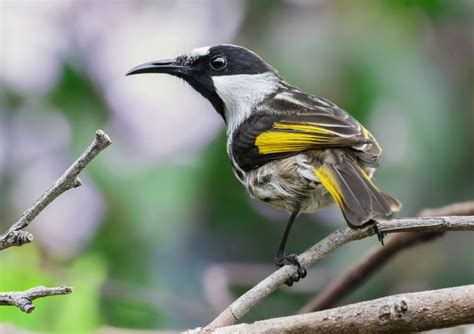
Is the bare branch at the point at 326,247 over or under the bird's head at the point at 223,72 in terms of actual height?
under

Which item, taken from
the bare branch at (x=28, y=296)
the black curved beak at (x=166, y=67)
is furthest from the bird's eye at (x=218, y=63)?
the bare branch at (x=28, y=296)

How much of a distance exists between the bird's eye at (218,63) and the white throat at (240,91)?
0.05 metres

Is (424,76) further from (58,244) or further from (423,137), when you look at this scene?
(58,244)

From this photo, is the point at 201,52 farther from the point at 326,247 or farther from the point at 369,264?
the point at 326,247

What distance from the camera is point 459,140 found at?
4.40 m

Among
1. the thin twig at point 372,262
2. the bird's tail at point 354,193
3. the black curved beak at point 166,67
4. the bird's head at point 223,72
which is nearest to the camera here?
the bird's tail at point 354,193

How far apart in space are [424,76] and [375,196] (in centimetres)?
199

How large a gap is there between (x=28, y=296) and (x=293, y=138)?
5.14 ft

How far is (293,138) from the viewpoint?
3.21 metres

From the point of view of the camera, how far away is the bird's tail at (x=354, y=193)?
243cm

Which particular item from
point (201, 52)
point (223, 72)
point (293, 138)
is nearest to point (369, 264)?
point (293, 138)

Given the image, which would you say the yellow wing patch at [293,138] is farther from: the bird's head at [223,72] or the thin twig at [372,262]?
the bird's head at [223,72]

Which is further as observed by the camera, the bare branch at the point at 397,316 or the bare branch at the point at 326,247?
the bare branch at the point at 326,247

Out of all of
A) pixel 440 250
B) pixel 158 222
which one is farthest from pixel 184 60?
pixel 440 250
